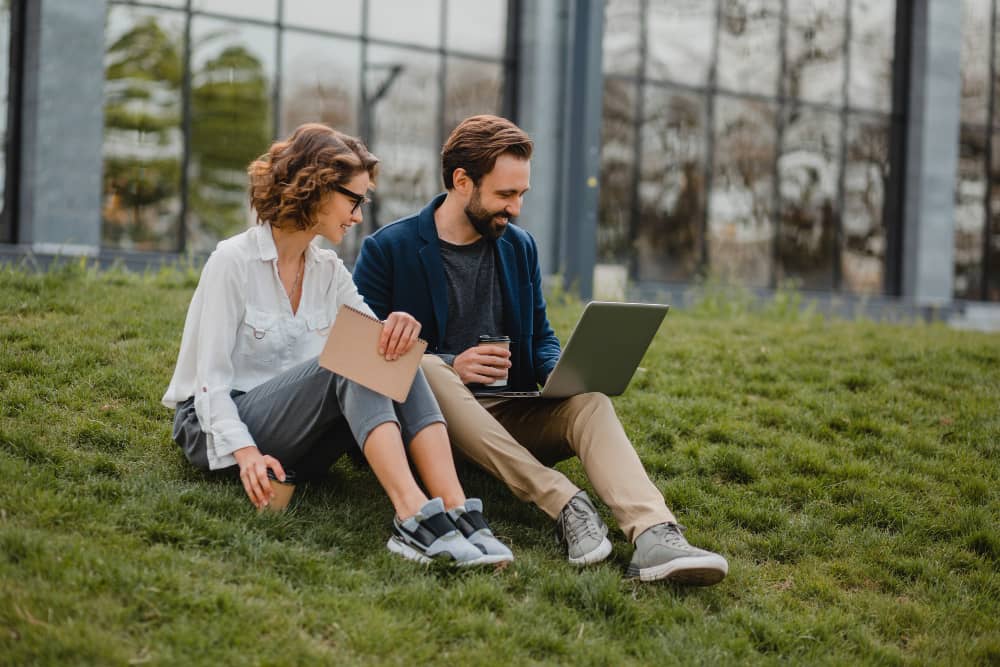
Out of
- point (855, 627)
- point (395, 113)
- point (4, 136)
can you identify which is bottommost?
point (855, 627)

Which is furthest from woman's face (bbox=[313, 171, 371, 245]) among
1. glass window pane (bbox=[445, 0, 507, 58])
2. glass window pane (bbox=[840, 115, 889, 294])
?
glass window pane (bbox=[840, 115, 889, 294])

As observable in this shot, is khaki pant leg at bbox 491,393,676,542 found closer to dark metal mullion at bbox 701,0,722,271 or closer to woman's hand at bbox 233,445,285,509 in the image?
woman's hand at bbox 233,445,285,509

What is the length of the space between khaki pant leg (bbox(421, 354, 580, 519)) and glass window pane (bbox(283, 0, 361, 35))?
9.31m

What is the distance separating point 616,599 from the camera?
3.47m

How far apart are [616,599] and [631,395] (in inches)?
98.6

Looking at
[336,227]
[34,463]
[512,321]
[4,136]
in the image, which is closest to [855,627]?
[512,321]

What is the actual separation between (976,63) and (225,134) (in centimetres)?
1230

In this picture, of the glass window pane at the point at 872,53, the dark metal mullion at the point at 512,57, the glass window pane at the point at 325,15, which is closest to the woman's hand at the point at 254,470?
the glass window pane at the point at 325,15

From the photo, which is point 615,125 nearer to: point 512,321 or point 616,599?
point 512,321

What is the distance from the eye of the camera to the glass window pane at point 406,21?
12.6 m

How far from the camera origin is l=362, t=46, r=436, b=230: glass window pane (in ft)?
41.5

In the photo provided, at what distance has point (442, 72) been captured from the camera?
1309cm

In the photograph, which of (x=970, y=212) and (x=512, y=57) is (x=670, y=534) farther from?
(x=970, y=212)

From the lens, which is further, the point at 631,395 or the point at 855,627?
the point at 631,395
